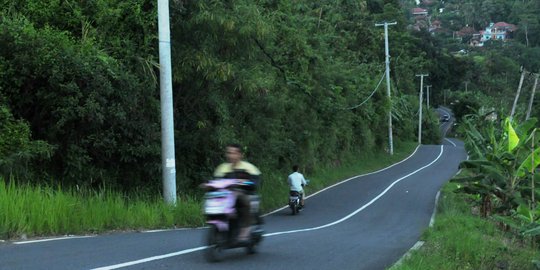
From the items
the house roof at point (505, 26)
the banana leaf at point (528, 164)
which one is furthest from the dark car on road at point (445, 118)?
the banana leaf at point (528, 164)

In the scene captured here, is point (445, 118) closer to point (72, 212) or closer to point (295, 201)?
point (295, 201)

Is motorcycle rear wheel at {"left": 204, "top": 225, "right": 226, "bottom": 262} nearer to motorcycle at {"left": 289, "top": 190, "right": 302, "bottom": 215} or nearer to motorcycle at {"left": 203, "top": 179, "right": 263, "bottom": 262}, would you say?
motorcycle at {"left": 203, "top": 179, "right": 263, "bottom": 262}

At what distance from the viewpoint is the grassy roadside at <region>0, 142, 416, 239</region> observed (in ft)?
32.3

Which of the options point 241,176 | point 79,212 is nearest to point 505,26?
point 79,212

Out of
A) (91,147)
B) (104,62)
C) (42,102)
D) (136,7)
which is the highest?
(136,7)

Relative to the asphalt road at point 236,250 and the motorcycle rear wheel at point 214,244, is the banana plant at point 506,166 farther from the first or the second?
the motorcycle rear wheel at point 214,244

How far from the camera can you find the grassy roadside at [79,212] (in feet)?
32.3

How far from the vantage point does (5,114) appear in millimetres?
12188

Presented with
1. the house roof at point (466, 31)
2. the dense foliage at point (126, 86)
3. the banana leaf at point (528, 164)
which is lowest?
the banana leaf at point (528, 164)

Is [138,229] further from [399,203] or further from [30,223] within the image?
[399,203]

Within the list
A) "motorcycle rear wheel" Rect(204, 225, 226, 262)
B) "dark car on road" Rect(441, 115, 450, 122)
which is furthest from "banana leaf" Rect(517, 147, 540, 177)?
"dark car on road" Rect(441, 115, 450, 122)

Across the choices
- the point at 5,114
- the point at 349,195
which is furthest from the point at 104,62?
the point at 349,195

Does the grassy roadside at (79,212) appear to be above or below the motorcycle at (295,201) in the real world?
above

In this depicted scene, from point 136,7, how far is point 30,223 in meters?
7.26
